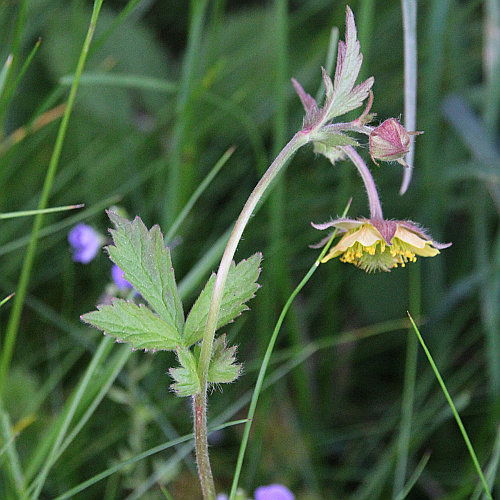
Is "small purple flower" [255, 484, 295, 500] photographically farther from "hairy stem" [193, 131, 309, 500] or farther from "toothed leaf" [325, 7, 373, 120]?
"toothed leaf" [325, 7, 373, 120]

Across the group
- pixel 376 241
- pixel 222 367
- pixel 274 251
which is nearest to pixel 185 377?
pixel 222 367

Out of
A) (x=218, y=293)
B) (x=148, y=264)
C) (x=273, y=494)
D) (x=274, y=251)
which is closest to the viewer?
(x=218, y=293)

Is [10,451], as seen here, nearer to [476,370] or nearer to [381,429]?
[381,429]

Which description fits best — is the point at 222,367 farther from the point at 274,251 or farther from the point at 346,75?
the point at 274,251

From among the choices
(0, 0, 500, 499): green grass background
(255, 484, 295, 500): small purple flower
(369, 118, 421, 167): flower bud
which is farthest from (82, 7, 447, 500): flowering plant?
(0, 0, 500, 499): green grass background

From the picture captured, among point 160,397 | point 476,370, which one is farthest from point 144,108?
→ point 476,370

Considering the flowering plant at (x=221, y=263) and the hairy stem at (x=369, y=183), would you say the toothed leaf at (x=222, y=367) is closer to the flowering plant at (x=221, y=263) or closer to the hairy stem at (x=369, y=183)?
the flowering plant at (x=221, y=263)
